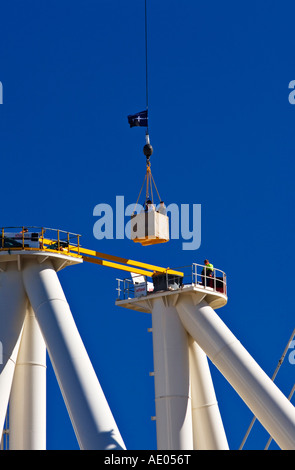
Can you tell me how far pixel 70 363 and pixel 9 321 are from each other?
436 cm

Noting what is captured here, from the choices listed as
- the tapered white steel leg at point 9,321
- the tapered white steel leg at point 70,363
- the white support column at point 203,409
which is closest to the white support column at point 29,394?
the tapered white steel leg at point 9,321

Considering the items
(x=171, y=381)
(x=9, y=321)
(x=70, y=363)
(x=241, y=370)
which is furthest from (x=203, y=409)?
(x=9, y=321)

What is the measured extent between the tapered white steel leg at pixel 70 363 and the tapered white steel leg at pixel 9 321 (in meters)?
0.56

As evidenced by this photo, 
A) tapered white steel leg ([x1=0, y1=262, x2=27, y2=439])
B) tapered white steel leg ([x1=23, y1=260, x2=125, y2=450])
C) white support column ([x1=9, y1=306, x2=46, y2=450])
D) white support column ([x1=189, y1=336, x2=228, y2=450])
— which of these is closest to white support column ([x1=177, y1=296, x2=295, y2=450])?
white support column ([x1=189, y1=336, x2=228, y2=450])

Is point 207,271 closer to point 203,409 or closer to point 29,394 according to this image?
point 203,409

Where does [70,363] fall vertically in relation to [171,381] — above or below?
below

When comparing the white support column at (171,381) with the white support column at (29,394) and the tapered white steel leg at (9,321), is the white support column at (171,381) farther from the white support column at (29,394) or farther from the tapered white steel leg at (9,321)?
the tapered white steel leg at (9,321)

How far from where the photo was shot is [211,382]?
5594 cm

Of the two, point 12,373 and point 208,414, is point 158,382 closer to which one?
point 208,414

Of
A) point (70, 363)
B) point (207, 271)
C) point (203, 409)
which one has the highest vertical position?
point (207, 271)

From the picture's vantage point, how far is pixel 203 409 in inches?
2156

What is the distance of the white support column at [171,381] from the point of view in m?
53.3
